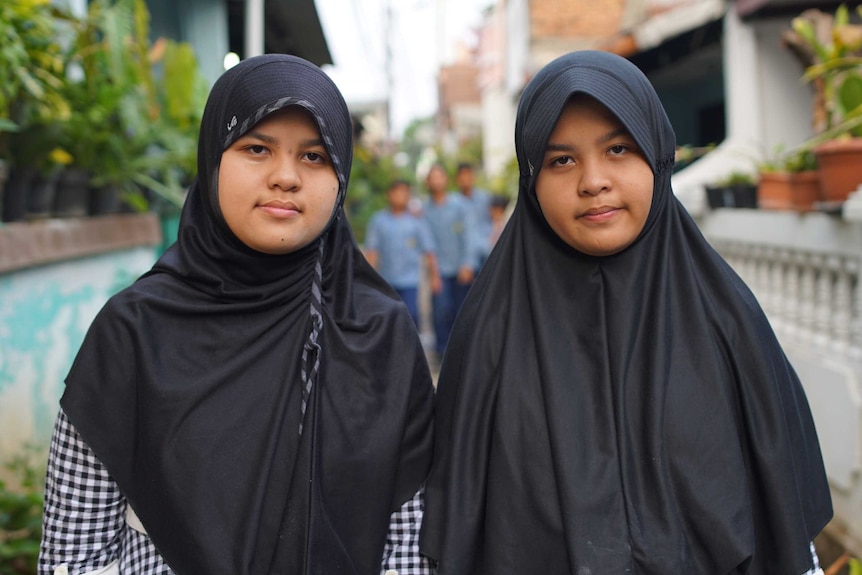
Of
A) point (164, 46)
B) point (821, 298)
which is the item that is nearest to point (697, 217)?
point (821, 298)

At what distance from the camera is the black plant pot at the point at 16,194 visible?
319 centimetres

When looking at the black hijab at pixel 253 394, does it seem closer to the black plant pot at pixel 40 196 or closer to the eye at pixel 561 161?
A: the eye at pixel 561 161

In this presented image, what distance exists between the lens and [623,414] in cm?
159

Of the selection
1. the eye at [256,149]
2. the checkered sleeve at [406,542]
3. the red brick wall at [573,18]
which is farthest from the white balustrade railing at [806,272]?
the red brick wall at [573,18]

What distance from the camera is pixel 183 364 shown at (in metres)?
1.66

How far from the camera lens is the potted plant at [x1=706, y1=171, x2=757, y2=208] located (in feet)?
14.8

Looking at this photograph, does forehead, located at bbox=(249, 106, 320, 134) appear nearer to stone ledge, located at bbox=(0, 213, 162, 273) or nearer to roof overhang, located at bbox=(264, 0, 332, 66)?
stone ledge, located at bbox=(0, 213, 162, 273)

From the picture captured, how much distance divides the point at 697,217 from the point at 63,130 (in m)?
3.46

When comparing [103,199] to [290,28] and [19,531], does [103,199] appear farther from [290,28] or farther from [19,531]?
[290,28]

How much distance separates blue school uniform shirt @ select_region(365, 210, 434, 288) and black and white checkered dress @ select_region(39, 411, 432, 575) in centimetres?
565

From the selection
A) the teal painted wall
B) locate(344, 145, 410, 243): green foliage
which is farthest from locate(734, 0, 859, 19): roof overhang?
locate(344, 145, 410, 243): green foliage

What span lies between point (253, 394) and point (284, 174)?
16.6 inches

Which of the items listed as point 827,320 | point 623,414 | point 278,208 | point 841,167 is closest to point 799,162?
point 841,167

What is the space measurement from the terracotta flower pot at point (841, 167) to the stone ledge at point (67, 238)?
3.01 metres
